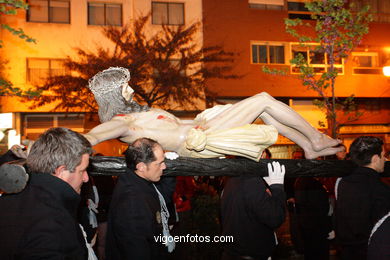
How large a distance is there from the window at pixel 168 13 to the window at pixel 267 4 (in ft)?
11.4

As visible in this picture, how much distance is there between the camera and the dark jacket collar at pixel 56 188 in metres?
1.96

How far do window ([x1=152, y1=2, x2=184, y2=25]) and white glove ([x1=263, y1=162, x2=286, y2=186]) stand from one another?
13.6 m

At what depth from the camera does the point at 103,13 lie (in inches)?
612

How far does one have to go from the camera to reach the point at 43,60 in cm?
1468

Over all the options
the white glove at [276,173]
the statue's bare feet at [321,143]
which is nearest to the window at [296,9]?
the statue's bare feet at [321,143]

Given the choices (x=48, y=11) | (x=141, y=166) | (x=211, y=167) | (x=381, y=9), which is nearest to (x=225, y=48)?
(x=48, y=11)

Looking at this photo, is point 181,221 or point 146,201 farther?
point 181,221

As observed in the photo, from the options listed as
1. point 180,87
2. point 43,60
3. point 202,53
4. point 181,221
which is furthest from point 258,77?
point 181,221

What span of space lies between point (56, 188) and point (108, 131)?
79 cm

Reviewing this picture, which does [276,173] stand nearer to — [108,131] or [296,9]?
[108,131]

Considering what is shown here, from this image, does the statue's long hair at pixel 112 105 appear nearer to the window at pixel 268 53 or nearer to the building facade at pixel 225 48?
the building facade at pixel 225 48

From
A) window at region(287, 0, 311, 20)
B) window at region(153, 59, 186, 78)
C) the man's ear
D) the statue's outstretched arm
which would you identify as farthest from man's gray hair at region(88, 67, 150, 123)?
window at region(287, 0, 311, 20)

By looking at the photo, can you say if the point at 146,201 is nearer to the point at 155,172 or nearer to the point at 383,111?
the point at 155,172

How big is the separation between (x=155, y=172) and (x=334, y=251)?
526cm
